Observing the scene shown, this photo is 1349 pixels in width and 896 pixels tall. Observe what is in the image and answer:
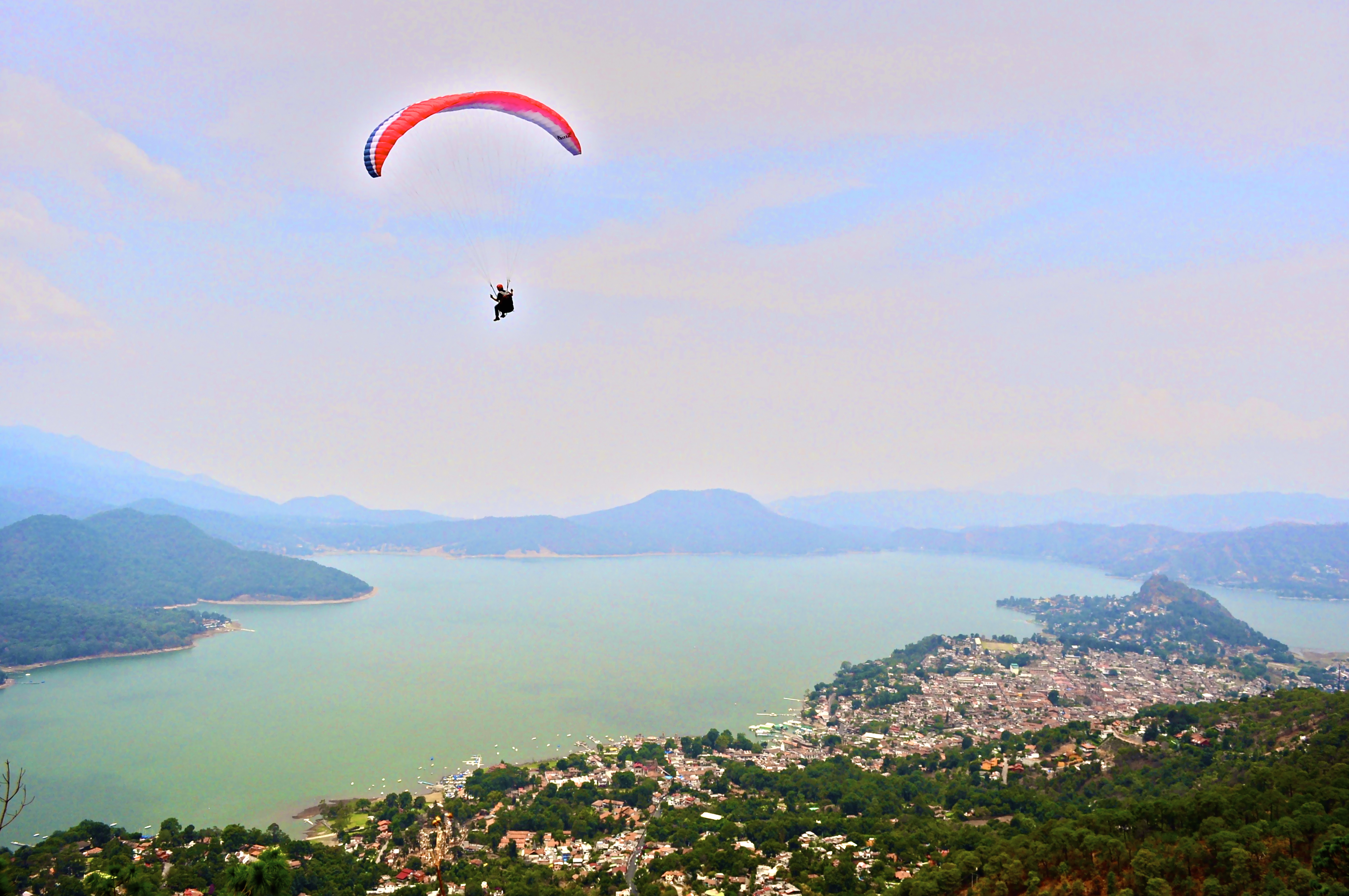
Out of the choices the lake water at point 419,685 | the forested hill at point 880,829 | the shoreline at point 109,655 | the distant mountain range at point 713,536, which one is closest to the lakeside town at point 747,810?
the forested hill at point 880,829

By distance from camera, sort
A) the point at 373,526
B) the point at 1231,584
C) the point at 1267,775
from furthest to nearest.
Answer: the point at 373,526 < the point at 1231,584 < the point at 1267,775

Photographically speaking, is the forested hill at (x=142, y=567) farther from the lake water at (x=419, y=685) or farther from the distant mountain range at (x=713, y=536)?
the distant mountain range at (x=713, y=536)

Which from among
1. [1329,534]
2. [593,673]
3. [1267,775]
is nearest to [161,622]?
[593,673]

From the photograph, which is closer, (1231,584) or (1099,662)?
(1099,662)

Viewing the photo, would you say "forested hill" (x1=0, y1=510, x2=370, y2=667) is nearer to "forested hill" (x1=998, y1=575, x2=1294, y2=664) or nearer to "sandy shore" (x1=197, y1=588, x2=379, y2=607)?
"sandy shore" (x1=197, y1=588, x2=379, y2=607)

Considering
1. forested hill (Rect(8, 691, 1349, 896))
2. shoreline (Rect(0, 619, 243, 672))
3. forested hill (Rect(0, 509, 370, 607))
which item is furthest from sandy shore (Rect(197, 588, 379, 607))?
forested hill (Rect(8, 691, 1349, 896))

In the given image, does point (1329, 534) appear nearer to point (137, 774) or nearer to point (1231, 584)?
point (1231, 584)

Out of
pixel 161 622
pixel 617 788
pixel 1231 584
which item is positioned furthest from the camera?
pixel 1231 584
